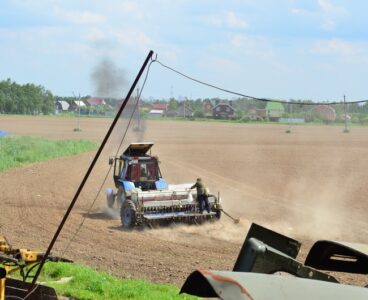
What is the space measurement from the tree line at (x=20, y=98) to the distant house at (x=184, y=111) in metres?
31.8

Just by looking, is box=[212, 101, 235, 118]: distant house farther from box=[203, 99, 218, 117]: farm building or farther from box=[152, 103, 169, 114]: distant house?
box=[152, 103, 169, 114]: distant house

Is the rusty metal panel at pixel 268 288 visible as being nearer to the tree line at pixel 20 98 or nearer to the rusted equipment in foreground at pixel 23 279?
the rusted equipment in foreground at pixel 23 279

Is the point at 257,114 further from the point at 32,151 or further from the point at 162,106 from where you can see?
the point at 32,151

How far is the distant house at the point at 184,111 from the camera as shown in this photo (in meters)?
140

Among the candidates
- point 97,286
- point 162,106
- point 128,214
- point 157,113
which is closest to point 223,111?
point 162,106

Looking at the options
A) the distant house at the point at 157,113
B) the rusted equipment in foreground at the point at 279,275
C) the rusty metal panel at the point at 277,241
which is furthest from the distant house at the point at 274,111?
the rusty metal panel at the point at 277,241

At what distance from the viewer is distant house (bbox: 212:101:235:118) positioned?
144 metres

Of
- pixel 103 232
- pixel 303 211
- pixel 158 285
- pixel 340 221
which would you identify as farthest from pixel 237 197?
pixel 158 285

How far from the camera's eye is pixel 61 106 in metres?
183

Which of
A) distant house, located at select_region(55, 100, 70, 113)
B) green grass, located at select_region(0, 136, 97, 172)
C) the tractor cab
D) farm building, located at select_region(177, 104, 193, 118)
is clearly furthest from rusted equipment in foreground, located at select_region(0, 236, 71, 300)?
distant house, located at select_region(55, 100, 70, 113)

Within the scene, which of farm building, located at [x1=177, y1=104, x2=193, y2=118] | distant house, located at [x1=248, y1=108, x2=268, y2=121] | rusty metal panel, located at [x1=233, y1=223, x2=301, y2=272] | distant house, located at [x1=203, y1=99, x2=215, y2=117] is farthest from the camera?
distant house, located at [x1=203, y1=99, x2=215, y2=117]

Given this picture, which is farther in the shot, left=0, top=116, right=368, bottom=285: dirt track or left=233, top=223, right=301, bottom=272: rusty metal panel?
left=0, top=116, right=368, bottom=285: dirt track

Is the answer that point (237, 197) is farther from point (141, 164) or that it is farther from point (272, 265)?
point (272, 265)

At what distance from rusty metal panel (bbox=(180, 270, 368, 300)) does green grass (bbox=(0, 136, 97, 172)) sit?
114ft
